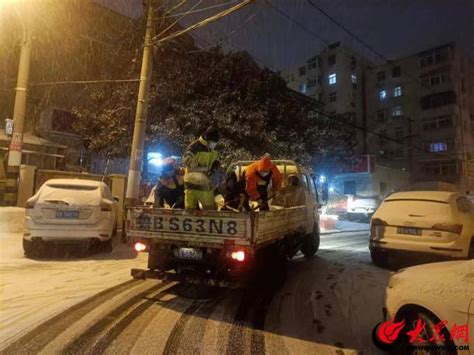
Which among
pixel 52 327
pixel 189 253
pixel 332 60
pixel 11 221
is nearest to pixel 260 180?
pixel 189 253

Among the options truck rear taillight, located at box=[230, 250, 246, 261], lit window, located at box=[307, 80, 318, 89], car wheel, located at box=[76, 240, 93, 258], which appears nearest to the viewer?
truck rear taillight, located at box=[230, 250, 246, 261]

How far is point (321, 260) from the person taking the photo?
29.6ft

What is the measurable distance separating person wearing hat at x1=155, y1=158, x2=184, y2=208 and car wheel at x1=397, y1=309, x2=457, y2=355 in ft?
13.2

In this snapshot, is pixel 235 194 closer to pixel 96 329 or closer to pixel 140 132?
pixel 96 329

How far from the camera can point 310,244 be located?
30.3 ft

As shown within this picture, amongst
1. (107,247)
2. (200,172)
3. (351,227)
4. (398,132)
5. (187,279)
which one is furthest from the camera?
(398,132)

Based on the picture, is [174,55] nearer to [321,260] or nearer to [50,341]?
[321,260]

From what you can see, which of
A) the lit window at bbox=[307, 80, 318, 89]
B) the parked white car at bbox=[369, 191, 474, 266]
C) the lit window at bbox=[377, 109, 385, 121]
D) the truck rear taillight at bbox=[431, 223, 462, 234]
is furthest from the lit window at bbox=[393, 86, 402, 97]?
the truck rear taillight at bbox=[431, 223, 462, 234]

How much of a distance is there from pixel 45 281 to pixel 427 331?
5.77 meters

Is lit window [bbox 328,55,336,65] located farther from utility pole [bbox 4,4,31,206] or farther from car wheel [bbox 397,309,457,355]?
car wheel [bbox 397,309,457,355]

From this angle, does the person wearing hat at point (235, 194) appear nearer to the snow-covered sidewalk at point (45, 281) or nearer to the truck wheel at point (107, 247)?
the snow-covered sidewalk at point (45, 281)

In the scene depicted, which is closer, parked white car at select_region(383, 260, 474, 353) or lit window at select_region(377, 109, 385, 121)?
parked white car at select_region(383, 260, 474, 353)

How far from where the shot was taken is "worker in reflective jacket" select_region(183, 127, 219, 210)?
590 cm

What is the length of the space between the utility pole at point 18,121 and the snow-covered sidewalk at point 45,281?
12.0 ft
